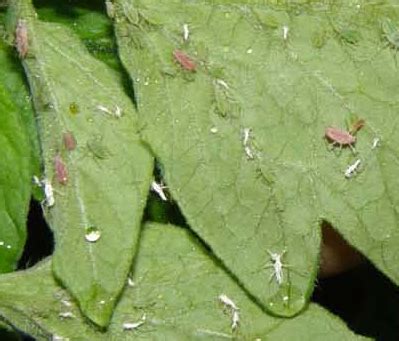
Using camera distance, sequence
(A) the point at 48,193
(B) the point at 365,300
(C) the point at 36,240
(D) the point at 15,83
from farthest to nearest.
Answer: (B) the point at 365,300 < (C) the point at 36,240 < (D) the point at 15,83 < (A) the point at 48,193

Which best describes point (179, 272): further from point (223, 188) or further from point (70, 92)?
point (70, 92)

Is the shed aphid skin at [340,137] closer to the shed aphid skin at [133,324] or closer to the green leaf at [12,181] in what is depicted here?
the shed aphid skin at [133,324]

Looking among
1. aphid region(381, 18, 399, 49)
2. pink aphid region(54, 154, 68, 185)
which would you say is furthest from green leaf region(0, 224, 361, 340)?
aphid region(381, 18, 399, 49)

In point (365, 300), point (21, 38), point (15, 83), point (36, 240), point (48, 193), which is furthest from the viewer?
point (365, 300)

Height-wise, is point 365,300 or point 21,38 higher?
point 21,38

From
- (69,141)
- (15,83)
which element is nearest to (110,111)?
(69,141)

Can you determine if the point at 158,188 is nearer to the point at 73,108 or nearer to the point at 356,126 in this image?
the point at 73,108
